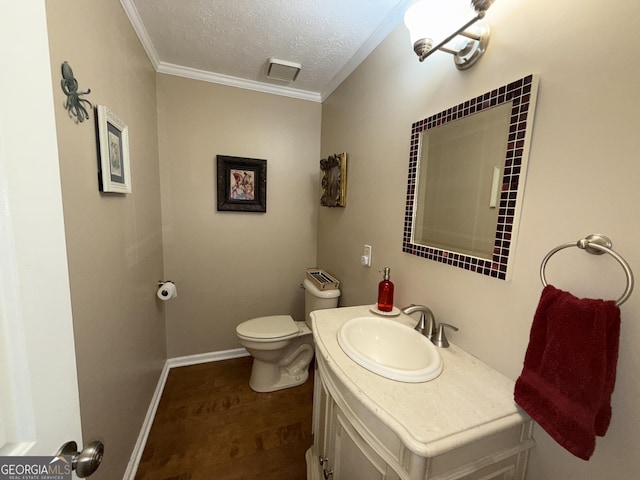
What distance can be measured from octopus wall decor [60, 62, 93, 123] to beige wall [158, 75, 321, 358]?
3.70 feet

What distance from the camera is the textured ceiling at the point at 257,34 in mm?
1282

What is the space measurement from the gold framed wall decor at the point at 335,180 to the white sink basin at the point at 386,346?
3.10 ft

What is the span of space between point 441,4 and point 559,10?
335mm

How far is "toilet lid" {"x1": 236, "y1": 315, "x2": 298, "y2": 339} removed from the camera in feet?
5.93

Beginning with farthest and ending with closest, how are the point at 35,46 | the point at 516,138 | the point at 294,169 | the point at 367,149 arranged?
the point at 294,169 → the point at 367,149 → the point at 516,138 → the point at 35,46

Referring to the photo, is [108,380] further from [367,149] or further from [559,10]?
[559,10]

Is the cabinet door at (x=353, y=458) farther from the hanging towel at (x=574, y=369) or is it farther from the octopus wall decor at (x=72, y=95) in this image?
the octopus wall decor at (x=72, y=95)

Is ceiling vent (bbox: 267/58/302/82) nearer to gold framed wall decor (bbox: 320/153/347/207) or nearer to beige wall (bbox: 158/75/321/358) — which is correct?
beige wall (bbox: 158/75/321/358)

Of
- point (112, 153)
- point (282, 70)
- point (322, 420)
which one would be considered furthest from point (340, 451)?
point (282, 70)

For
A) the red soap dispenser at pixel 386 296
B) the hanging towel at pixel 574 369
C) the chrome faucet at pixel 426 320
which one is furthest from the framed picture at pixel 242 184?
the hanging towel at pixel 574 369

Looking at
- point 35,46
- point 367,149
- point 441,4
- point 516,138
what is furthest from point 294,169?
point 35,46

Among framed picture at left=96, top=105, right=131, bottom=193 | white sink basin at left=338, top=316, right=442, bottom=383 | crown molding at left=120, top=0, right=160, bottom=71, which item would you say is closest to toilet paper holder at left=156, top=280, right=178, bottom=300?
framed picture at left=96, top=105, right=131, bottom=193

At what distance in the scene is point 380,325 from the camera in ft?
3.70

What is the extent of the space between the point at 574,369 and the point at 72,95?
60.3 inches
